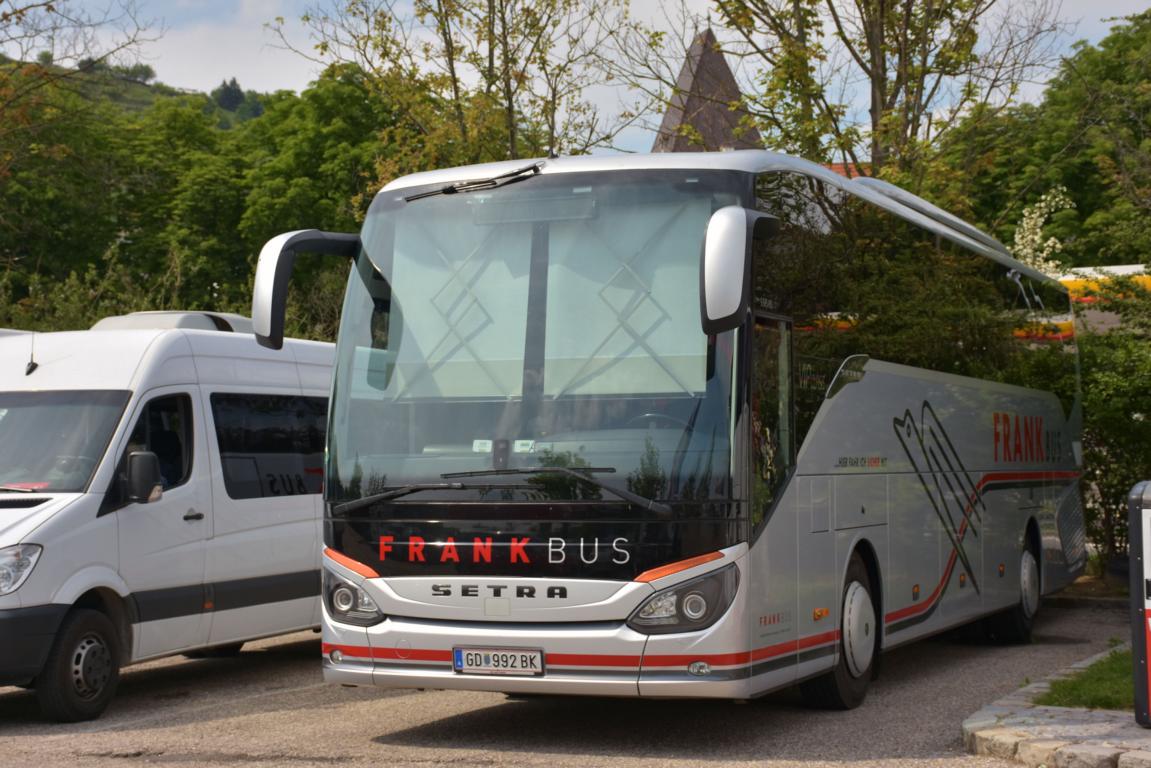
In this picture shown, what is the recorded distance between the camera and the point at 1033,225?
40.2m

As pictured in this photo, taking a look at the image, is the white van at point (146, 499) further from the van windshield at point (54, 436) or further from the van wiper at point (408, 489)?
the van wiper at point (408, 489)

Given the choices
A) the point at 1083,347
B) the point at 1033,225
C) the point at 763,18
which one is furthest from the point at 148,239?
the point at 1083,347

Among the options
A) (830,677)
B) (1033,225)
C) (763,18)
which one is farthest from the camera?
(1033,225)

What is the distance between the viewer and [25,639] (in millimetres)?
9727

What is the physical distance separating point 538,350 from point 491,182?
119 centimetres

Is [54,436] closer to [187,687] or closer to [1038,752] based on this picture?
[187,687]

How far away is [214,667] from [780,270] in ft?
21.9

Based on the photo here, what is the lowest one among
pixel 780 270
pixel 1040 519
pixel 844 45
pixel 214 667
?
pixel 214 667

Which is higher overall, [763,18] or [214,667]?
[763,18]

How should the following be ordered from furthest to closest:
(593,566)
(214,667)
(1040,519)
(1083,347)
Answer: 1. (1083,347)
2. (1040,519)
3. (214,667)
4. (593,566)

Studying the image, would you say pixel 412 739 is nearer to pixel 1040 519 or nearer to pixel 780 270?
pixel 780 270

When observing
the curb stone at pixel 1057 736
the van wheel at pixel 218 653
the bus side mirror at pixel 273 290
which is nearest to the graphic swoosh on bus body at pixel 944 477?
the curb stone at pixel 1057 736

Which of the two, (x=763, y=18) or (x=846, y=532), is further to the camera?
(x=763, y=18)

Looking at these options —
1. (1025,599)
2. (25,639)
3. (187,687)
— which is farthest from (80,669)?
(1025,599)
